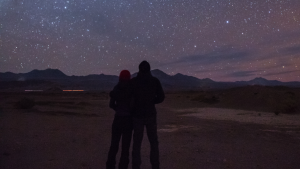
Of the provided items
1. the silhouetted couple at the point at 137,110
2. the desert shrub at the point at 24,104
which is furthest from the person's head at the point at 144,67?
the desert shrub at the point at 24,104

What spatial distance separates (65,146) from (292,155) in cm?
699

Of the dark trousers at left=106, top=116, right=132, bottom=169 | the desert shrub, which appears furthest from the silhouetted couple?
the desert shrub

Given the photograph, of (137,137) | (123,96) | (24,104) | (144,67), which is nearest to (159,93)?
(144,67)

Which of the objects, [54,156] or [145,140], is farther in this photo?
[145,140]

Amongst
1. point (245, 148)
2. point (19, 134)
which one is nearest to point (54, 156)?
point (19, 134)

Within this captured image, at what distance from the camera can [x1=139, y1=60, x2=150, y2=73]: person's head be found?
14.3 feet

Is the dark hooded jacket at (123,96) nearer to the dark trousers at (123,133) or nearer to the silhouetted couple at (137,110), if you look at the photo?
the silhouetted couple at (137,110)

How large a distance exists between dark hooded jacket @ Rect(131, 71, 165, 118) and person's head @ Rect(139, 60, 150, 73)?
0.06 m

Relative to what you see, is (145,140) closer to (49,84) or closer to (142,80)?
(142,80)

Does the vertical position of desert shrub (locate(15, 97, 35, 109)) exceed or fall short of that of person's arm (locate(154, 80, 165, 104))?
it falls short

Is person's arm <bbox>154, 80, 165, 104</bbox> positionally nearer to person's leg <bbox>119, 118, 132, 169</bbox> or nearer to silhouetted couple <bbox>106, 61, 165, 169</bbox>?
silhouetted couple <bbox>106, 61, 165, 169</bbox>

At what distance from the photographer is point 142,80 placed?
4.34 metres

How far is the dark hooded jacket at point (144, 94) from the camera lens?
14.1 feet

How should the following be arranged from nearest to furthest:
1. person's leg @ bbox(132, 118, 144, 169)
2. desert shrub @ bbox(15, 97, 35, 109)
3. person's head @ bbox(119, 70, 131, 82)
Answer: person's leg @ bbox(132, 118, 144, 169), person's head @ bbox(119, 70, 131, 82), desert shrub @ bbox(15, 97, 35, 109)
